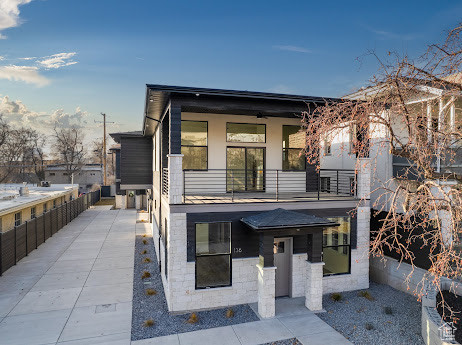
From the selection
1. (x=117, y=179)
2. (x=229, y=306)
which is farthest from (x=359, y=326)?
(x=117, y=179)

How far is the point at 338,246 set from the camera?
32.2ft

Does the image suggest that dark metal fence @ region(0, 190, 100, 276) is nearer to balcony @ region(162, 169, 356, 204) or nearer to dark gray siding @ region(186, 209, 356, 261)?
balcony @ region(162, 169, 356, 204)

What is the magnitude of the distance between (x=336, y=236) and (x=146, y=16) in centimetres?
1308

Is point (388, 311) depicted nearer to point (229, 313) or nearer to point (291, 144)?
point (229, 313)

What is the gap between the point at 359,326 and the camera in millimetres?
7457

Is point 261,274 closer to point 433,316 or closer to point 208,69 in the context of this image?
point 433,316

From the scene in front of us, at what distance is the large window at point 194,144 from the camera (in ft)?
34.3

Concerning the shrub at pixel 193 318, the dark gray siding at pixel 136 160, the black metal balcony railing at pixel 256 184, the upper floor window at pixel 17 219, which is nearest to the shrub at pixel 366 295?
the black metal balcony railing at pixel 256 184

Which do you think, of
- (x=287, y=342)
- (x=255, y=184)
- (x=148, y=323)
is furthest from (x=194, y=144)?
(x=287, y=342)

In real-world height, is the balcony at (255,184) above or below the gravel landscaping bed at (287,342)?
above

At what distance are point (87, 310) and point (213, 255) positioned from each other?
4056mm

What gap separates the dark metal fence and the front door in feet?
35.3

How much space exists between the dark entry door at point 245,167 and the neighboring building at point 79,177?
43.2 metres

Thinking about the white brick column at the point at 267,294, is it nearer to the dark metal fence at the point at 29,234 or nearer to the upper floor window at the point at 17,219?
the dark metal fence at the point at 29,234
